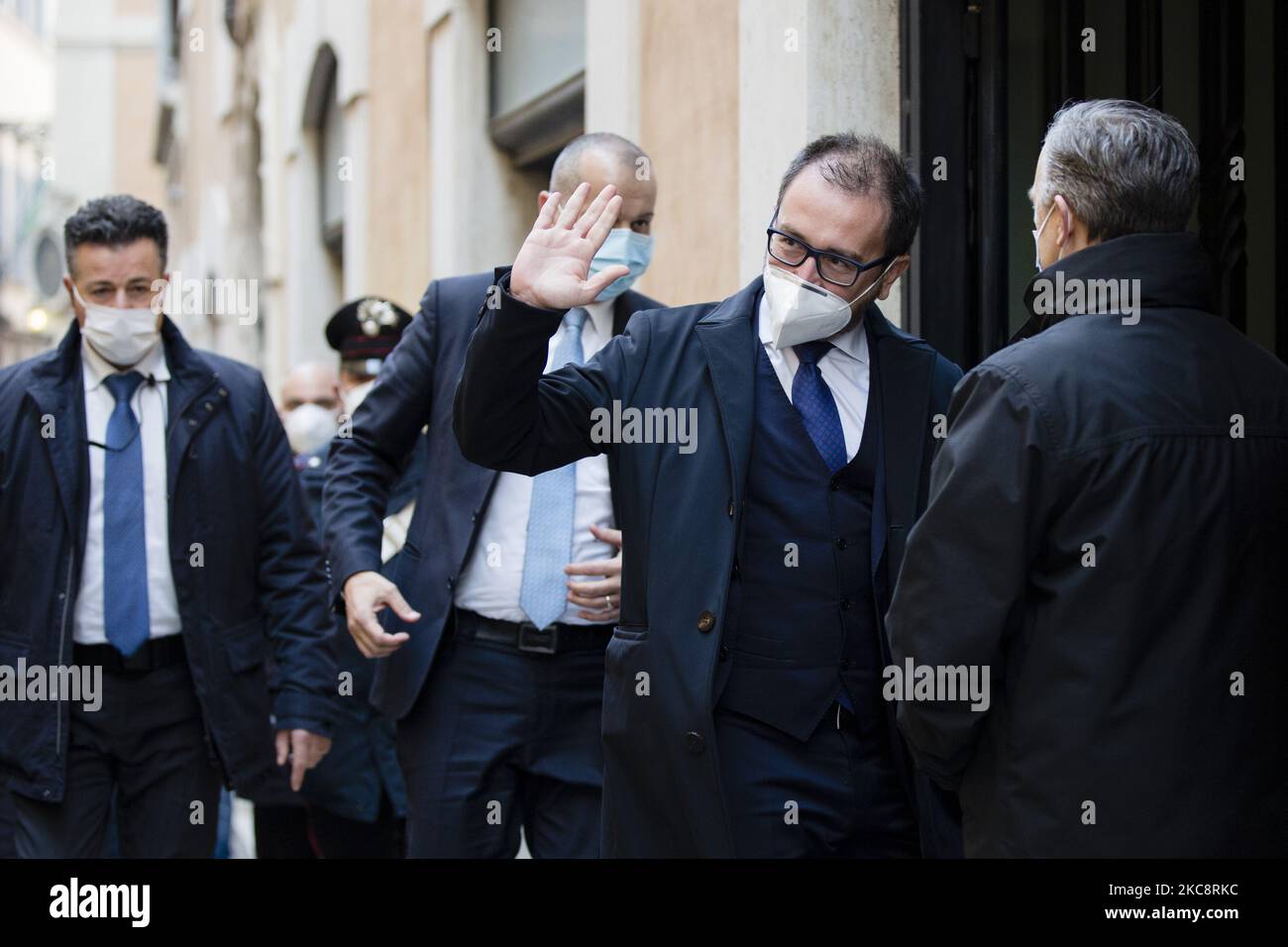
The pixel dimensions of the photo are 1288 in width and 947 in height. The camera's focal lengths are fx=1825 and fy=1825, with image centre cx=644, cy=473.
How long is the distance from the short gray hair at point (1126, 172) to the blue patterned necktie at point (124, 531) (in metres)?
2.40

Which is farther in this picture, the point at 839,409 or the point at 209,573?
the point at 209,573

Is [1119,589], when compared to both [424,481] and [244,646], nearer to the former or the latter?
[424,481]

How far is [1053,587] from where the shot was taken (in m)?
2.63

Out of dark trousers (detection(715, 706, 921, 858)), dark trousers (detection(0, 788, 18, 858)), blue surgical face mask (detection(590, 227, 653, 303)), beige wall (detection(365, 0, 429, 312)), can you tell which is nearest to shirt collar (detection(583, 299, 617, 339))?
blue surgical face mask (detection(590, 227, 653, 303))

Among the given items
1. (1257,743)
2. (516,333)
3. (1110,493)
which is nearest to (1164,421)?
(1110,493)

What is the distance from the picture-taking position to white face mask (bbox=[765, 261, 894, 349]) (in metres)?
3.31

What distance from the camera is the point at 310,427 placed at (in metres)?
7.49

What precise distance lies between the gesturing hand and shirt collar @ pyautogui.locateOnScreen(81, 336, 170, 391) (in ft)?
5.34

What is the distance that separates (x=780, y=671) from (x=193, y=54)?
22680mm

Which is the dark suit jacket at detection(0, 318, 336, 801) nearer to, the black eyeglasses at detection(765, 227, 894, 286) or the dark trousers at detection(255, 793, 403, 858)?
the dark trousers at detection(255, 793, 403, 858)

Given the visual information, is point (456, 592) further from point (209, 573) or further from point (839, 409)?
point (839, 409)

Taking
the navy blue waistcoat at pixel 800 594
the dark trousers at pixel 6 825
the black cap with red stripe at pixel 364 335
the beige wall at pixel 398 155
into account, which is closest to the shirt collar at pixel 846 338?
the navy blue waistcoat at pixel 800 594
